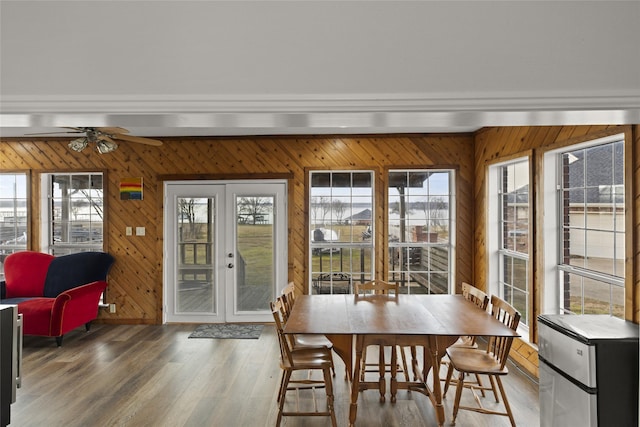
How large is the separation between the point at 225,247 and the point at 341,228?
161cm

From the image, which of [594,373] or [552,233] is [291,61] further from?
[552,233]

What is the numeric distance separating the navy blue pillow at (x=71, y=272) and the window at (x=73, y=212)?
1.42ft

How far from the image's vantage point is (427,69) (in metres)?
1.14

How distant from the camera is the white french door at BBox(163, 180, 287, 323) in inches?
206

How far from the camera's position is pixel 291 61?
1.15 meters

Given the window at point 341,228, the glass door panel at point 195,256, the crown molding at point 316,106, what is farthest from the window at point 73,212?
the crown molding at point 316,106

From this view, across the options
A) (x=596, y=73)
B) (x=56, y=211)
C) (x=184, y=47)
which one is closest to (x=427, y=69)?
(x=596, y=73)

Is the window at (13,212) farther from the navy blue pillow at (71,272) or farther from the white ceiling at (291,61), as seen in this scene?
the white ceiling at (291,61)

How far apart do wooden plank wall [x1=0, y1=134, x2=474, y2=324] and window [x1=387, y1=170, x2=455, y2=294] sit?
155 millimetres

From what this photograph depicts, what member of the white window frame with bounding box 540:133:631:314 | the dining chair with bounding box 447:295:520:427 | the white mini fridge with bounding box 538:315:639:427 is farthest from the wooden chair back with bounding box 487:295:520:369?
the white window frame with bounding box 540:133:631:314

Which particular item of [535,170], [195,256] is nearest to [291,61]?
[535,170]

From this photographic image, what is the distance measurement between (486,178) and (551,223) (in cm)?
125

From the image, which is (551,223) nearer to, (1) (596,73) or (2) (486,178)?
(2) (486,178)

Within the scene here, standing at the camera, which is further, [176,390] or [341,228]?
[341,228]
